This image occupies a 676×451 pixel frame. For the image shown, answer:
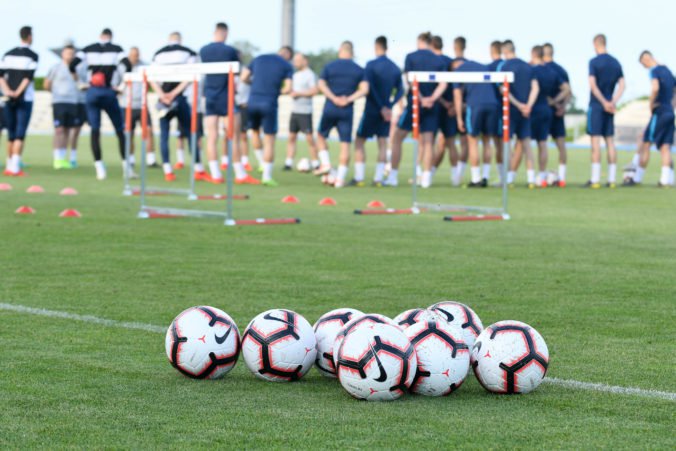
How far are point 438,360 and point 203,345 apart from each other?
4.03ft

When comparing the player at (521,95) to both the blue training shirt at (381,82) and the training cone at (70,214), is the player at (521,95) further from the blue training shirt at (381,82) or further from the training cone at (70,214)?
the training cone at (70,214)

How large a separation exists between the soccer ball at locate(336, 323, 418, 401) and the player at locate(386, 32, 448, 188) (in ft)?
48.3

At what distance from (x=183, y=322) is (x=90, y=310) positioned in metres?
2.10

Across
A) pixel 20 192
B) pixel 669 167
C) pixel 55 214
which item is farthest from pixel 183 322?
pixel 669 167

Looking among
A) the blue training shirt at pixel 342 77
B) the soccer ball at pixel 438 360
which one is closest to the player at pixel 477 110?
the blue training shirt at pixel 342 77

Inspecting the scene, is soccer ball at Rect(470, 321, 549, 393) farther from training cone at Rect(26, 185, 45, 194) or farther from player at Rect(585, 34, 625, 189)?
player at Rect(585, 34, 625, 189)

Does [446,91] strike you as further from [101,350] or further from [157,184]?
[101,350]

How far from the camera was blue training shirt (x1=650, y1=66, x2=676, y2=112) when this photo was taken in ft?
70.8

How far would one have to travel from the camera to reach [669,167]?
22.2 m

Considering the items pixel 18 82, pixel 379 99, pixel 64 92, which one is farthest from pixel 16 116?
pixel 379 99

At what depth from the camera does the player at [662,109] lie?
2157 cm

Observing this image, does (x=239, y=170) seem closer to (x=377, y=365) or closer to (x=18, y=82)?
(x=18, y=82)

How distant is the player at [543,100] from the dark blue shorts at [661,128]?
1710 mm

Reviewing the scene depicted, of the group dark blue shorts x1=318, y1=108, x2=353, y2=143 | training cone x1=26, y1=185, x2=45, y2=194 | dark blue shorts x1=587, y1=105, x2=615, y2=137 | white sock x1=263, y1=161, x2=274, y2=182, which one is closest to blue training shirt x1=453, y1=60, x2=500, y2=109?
dark blue shorts x1=318, y1=108, x2=353, y2=143
